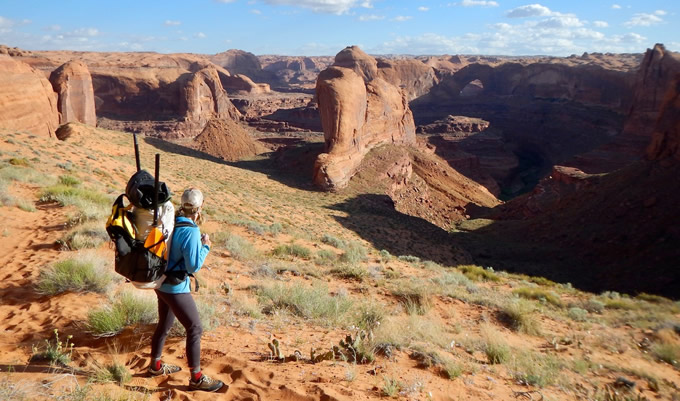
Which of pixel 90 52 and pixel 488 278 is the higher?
pixel 90 52

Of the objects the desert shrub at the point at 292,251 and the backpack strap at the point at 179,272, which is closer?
the backpack strap at the point at 179,272

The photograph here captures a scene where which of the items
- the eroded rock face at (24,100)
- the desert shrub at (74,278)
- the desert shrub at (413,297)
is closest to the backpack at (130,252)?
the desert shrub at (74,278)

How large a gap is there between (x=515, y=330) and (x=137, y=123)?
51.1 metres

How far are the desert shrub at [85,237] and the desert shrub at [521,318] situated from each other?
25.4 feet

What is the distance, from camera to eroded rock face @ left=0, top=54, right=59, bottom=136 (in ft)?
71.3

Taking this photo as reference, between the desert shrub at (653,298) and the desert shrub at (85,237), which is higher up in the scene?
the desert shrub at (85,237)

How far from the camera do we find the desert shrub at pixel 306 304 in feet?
20.3

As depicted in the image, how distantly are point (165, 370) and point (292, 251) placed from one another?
7.30m

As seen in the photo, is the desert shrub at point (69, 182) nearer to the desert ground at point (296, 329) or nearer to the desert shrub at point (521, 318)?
the desert ground at point (296, 329)

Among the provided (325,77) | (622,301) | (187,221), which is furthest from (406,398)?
(325,77)

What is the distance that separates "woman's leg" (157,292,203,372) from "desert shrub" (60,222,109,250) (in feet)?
15.1

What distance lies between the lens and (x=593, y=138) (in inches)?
2072

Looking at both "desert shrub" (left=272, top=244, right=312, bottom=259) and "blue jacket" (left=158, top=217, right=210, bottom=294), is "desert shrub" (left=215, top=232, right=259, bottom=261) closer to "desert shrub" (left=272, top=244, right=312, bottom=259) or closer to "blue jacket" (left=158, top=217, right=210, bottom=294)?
"desert shrub" (left=272, top=244, right=312, bottom=259)

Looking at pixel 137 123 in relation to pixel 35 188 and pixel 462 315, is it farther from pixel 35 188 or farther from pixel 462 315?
pixel 462 315
